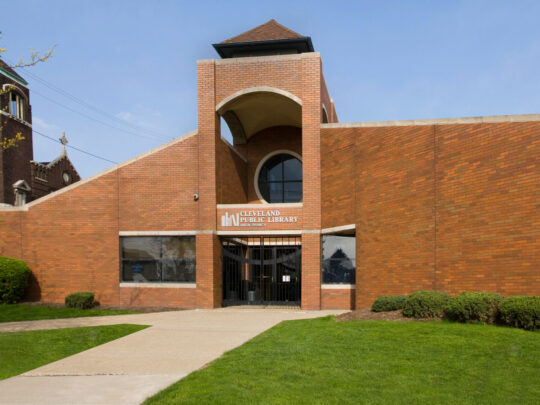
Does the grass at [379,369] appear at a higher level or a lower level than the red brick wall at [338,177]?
lower

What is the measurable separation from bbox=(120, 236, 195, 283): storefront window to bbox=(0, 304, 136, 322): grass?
185cm

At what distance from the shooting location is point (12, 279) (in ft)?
61.2

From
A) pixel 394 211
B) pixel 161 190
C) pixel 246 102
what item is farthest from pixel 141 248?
pixel 394 211

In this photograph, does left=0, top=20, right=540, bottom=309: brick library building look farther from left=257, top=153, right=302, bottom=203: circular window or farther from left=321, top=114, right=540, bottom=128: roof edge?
left=257, top=153, right=302, bottom=203: circular window

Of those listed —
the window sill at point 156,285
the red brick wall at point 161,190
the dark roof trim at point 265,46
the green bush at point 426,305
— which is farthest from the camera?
the dark roof trim at point 265,46

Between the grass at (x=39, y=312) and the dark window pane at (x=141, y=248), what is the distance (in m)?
2.34

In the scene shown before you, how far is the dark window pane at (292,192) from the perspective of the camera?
24688mm

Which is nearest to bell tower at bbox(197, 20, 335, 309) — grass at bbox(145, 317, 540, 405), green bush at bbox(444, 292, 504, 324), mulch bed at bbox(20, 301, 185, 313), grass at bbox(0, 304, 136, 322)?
mulch bed at bbox(20, 301, 185, 313)

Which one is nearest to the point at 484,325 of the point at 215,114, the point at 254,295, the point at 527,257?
the point at 527,257

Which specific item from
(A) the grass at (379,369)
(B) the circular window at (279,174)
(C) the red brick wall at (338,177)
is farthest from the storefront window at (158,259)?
(A) the grass at (379,369)

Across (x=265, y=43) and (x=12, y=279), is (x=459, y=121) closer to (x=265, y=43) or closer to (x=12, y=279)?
(x=265, y=43)

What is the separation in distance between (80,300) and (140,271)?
93.8 inches

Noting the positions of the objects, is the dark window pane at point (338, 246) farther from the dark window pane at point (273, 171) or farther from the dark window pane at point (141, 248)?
the dark window pane at point (273, 171)

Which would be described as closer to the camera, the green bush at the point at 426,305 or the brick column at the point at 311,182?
the green bush at the point at 426,305
